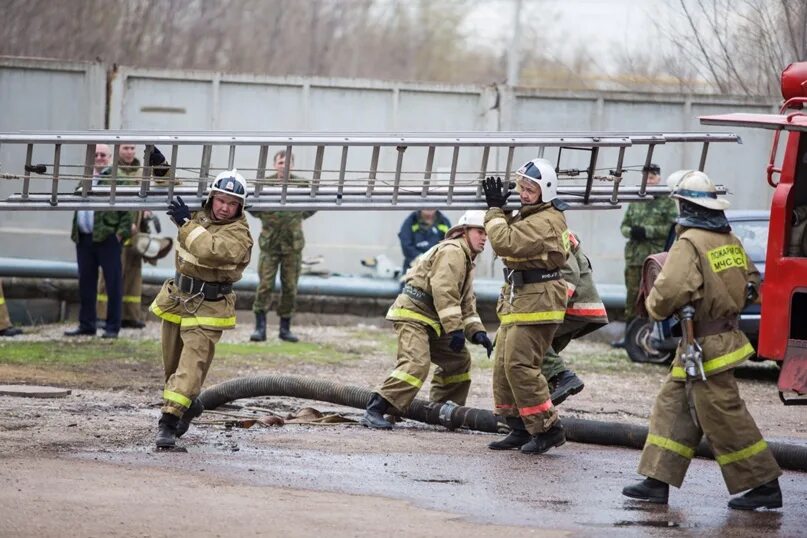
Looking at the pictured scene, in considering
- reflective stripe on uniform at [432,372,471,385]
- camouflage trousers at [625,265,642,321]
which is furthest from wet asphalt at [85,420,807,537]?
camouflage trousers at [625,265,642,321]

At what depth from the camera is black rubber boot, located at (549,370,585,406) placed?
9.59 m

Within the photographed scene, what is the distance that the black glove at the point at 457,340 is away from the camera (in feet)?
31.2

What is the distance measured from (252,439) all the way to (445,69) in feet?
134

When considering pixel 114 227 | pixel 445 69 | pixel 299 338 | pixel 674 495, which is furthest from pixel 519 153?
pixel 445 69

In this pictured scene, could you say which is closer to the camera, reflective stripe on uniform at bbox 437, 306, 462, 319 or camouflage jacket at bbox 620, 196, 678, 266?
reflective stripe on uniform at bbox 437, 306, 462, 319

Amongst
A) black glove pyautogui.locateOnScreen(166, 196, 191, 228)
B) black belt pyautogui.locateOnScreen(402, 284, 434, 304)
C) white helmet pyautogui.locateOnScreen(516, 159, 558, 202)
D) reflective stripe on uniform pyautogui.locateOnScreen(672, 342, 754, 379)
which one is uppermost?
white helmet pyautogui.locateOnScreen(516, 159, 558, 202)

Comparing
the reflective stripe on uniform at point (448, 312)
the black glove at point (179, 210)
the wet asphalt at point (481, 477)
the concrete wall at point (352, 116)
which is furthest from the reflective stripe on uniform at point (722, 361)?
the concrete wall at point (352, 116)

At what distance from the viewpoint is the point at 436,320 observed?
9.73m

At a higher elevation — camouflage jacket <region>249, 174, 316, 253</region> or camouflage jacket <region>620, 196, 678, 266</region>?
camouflage jacket <region>620, 196, 678, 266</region>

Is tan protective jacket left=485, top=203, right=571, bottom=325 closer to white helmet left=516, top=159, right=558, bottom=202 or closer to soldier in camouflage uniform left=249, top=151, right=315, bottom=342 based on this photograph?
white helmet left=516, top=159, right=558, bottom=202

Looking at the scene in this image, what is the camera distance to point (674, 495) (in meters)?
7.71

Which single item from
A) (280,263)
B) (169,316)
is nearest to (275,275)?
(280,263)

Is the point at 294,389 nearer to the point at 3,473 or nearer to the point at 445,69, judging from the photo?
the point at 3,473

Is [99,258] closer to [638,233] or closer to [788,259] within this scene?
[638,233]
